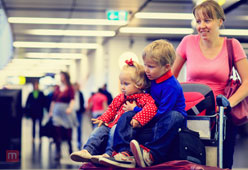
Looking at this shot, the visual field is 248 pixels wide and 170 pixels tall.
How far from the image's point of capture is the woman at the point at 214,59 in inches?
109

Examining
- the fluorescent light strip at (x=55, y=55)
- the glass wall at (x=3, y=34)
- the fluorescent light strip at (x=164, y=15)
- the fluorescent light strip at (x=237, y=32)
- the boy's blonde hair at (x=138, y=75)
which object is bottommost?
the boy's blonde hair at (x=138, y=75)

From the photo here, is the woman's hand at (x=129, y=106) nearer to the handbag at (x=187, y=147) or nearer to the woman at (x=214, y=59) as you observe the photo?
the handbag at (x=187, y=147)

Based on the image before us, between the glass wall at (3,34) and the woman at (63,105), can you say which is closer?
the woman at (63,105)

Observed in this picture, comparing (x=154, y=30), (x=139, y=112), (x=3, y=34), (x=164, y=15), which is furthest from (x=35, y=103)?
(x=139, y=112)

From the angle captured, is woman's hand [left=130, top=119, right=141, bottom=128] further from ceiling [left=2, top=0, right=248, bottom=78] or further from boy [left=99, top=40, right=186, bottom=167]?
ceiling [left=2, top=0, right=248, bottom=78]

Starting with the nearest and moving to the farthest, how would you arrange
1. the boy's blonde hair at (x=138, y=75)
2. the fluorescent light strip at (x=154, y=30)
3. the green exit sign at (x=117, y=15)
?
the boy's blonde hair at (x=138, y=75), the green exit sign at (x=117, y=15), the fluorescent light strip at (x=154, y=30)

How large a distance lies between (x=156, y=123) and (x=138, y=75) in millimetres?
268

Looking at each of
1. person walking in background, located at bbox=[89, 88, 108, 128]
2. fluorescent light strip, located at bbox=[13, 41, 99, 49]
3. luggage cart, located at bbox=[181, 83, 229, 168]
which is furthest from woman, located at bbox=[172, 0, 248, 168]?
fluorescent light strip, located at bbox=[13, 41, 99, 49]

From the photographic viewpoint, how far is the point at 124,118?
236 centimetres

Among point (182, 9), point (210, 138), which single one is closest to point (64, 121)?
point (182, 9)

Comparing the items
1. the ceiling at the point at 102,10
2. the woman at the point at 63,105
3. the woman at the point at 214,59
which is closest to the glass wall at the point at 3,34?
the ceiling at the point at 102,10

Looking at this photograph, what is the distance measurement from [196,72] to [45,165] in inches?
222

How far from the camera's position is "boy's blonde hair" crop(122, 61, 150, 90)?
7.90ft

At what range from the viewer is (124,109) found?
8.14ft
